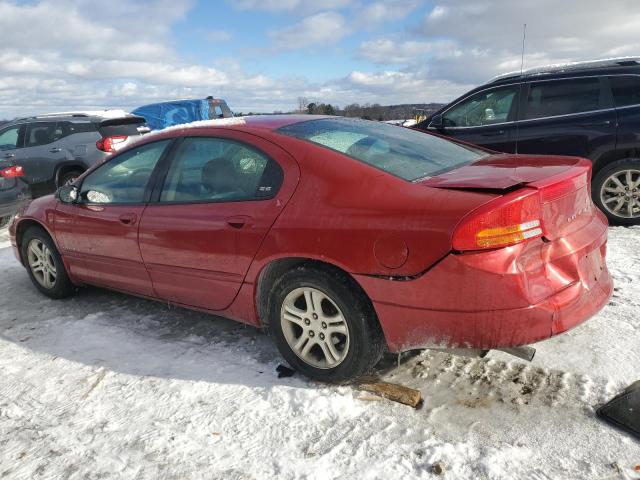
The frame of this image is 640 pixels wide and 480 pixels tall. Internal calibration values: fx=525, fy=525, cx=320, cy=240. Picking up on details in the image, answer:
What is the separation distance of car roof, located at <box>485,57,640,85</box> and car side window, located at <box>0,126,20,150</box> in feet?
27.0

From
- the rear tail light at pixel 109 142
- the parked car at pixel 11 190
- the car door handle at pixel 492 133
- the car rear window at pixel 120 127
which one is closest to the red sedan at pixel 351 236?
the car door handle at pixel 492 133

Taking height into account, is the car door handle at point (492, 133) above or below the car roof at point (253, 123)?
below

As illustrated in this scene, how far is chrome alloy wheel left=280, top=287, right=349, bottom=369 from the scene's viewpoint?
2.75m

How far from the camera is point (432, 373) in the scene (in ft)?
9.59

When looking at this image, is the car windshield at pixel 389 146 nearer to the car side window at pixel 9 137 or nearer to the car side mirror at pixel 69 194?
the car side mirror at pixel 69 194

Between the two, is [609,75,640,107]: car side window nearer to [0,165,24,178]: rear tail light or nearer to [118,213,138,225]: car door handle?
[118,213,138,225]: car door handle

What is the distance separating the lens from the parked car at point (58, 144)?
30.0 feet

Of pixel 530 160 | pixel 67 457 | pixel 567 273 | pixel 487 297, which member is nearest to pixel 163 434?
pixel 67 457

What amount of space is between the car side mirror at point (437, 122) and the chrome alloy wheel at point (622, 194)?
2105 millimetres

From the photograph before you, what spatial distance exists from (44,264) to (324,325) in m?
3.00

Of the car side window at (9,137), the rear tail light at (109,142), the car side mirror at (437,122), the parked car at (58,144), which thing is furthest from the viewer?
the car side window at (9,137)

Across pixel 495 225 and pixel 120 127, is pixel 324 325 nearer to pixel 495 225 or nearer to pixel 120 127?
pixel 495 225

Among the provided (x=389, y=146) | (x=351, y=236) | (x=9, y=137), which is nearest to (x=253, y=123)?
(x=389, y=146)

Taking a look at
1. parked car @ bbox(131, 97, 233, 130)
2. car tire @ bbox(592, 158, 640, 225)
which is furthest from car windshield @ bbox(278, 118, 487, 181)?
parked car @ bbox(131, 97, 233, 130)
